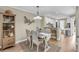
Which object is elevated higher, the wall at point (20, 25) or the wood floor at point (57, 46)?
the wall at point (20, 25)

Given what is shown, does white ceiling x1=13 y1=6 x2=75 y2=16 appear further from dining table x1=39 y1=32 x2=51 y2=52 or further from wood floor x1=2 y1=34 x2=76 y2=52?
wood floor x1=2 y1=34 x2=76 y2=52

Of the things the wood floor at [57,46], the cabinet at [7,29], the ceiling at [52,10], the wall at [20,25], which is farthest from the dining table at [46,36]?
the cabinet at [7,29]

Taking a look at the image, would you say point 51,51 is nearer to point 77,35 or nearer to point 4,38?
point 77,35

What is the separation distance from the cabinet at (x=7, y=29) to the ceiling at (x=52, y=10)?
21cm

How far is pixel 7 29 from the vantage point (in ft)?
6.44

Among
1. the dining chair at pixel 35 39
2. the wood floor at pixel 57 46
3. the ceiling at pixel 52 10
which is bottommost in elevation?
the wood floor at pixel 57 46

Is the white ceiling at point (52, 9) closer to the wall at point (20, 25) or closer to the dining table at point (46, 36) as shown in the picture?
the wall at point (20, 25)

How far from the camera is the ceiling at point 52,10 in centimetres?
188

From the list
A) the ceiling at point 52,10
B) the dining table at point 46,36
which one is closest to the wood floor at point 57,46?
the dining table at point 46,36

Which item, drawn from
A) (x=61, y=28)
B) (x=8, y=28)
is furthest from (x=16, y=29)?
(x=61, y=28)

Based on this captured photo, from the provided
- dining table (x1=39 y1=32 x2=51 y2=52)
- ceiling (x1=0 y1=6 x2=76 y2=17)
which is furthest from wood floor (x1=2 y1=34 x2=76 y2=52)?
ceiling (x1=0 y1=6 x2=76 y2=17)

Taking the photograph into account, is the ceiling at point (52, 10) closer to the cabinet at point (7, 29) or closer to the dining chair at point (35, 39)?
the cabinet at point (7, 29)

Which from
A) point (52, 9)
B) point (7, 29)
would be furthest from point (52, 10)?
point (7, 29)

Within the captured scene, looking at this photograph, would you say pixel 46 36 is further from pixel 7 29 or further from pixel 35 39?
pixel 7 29
